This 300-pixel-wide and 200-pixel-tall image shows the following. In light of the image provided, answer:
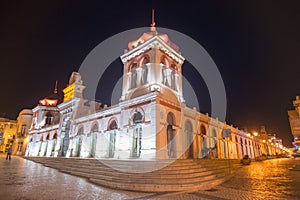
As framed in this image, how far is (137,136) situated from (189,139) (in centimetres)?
578

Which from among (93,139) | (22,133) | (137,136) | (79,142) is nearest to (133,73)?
(137,136)

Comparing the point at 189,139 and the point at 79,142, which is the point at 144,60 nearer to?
the point at 189,139

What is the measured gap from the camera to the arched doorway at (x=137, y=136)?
575 inches

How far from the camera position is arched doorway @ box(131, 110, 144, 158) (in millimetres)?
14617

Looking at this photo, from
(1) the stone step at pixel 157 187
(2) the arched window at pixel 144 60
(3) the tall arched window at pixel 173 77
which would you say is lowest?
(1) the stone step at pixel 157 187

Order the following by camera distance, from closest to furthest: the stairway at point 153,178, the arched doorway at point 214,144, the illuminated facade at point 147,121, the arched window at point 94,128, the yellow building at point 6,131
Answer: the stairway at point 153,178, the illuminated facade at point 147,121, the arched window at point 94,128, the arched doorway at point 214,144, the yellow building at point 6,131

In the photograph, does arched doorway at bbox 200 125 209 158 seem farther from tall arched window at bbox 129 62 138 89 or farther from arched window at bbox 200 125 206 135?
tall arched window at bbox 129 62 138 89

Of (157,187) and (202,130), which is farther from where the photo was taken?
(202,130)

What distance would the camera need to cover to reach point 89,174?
31.1 ft

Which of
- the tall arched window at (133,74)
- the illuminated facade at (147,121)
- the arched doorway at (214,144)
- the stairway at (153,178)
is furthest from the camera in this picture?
the arched doorway at (214,144)

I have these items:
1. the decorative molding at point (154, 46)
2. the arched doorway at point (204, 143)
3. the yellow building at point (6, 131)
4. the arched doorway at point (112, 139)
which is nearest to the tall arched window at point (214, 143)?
the arched doorway at point (204, 143)

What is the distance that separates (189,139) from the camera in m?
17.5

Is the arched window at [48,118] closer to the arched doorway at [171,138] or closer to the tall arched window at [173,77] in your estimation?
the tall arched window at [173,77]

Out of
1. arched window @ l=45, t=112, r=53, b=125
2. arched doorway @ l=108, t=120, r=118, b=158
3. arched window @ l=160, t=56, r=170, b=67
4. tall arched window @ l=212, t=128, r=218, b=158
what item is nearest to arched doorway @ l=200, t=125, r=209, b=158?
tall arched window @ l=212, t=128, r=218, b=158
